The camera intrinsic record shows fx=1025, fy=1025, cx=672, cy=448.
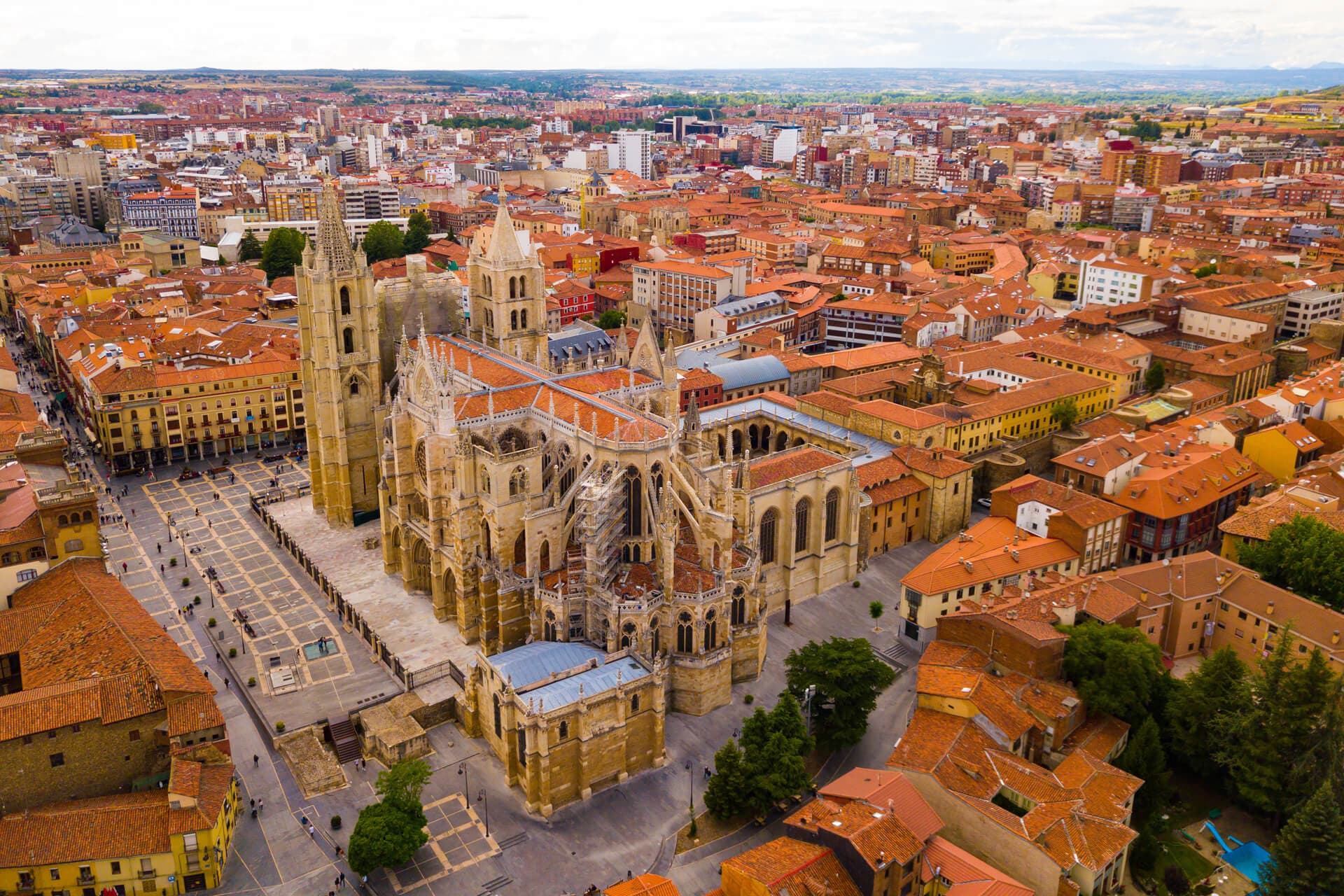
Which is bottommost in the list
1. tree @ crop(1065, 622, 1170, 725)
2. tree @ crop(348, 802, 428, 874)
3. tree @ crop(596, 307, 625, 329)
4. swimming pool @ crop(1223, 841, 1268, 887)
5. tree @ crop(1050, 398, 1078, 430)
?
swimming pool @ crop(1223, 841, 1268, 887)

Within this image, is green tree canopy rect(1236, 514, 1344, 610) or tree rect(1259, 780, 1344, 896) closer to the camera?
tree rect(1259, 780, 1344, 896)

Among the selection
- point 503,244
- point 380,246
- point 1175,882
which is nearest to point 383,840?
point 1175,882

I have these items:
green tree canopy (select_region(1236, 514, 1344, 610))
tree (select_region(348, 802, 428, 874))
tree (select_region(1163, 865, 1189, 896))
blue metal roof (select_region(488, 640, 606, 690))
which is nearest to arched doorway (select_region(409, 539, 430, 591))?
blue metal roof (select_region(488, 640, 606, 690))

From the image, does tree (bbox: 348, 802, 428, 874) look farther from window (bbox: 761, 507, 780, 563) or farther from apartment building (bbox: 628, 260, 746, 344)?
apartment building (bbox: 628, 260, 746, 344)

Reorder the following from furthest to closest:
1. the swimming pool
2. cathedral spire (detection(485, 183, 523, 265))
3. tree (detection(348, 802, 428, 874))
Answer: cathedral spire (detection(485, 183, 523, 265)), the swimming pool, tree (detection(348, 802, 428, 874))

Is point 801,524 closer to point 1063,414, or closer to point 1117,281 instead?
point 1063,414

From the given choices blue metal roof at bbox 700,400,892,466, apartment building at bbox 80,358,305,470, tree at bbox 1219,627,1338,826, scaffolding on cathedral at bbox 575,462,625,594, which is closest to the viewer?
tree at bbox 1219,627,1338,826

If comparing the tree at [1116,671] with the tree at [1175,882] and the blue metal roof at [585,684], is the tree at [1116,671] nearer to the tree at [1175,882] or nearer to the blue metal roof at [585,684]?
the tree at [1175,882]

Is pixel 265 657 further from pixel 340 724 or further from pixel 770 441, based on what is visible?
pixel 770 441
